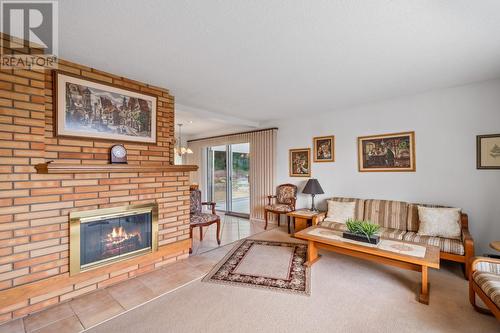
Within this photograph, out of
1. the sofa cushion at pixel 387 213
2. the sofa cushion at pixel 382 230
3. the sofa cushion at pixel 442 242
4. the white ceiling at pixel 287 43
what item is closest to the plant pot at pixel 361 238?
the sofa cushion at pixel 382 230

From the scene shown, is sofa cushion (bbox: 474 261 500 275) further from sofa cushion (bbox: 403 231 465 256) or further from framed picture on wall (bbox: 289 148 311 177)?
framed picture on wall (bbox: 289 148 311 177)

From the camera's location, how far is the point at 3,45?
1905mm

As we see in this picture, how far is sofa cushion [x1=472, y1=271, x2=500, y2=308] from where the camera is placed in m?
1.69

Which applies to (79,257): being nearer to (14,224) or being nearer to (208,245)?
(14,224)

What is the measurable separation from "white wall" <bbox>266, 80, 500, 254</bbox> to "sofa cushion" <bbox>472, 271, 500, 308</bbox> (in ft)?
5.12

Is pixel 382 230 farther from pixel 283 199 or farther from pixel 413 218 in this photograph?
pixel 283 199

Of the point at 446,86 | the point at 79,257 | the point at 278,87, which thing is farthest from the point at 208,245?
the point at 446,86

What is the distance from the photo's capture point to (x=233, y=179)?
6.57 meters

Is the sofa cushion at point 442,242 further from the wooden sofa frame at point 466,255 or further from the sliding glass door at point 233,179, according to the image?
the sliding glass door at point 233,179

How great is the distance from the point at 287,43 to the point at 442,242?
3065 millimetres

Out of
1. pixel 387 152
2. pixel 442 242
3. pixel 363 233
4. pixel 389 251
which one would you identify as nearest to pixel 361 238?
pixel 363 233

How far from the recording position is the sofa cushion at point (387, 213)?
3469 mm

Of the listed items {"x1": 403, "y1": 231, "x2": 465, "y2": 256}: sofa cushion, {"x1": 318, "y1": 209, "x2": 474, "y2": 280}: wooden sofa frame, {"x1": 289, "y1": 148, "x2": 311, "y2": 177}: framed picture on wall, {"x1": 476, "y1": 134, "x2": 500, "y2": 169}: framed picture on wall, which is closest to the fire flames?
{"x1": 289, "y1": 148, "x2": 311, "y2": 177}: framed picture on wall

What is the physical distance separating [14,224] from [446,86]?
544 cm
